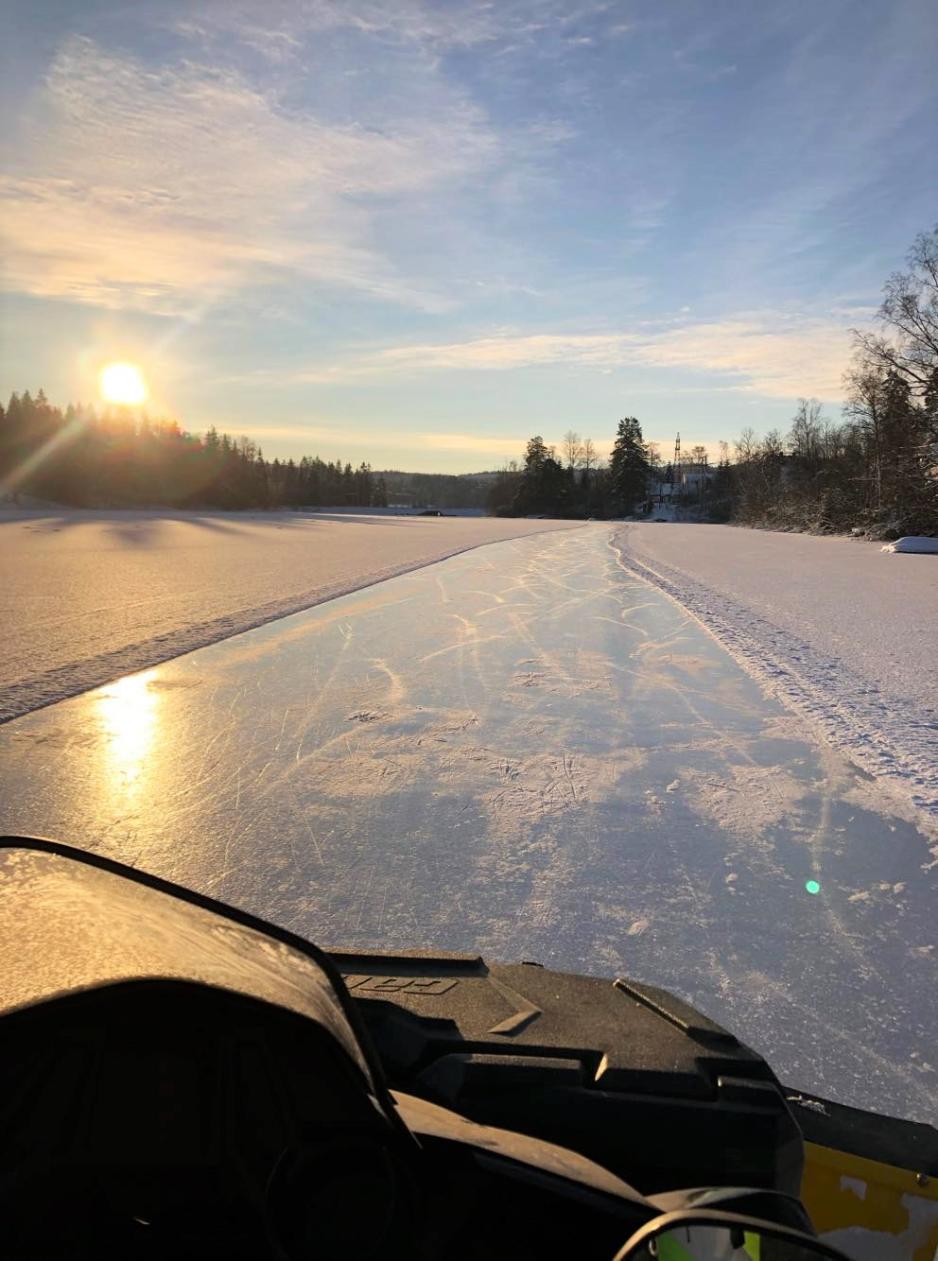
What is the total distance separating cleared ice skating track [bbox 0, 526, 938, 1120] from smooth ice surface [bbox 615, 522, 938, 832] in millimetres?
321

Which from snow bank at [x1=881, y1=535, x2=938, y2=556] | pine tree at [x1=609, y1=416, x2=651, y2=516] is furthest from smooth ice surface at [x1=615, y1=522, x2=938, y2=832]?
pine tree at [x1=609, y1=416, x2=651, y2=516]

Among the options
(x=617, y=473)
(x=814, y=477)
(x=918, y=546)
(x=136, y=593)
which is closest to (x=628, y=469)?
(x=617, y=473)

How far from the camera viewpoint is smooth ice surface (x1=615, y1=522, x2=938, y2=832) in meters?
5.14

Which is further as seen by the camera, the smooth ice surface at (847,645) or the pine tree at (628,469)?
the pine tree at (628,469)

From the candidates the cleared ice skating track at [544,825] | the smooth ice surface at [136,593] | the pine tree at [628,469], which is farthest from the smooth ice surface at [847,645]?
the pine tree at [628,469]

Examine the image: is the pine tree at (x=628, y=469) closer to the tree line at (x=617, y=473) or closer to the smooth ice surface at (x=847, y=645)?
the tree line at (x=617, y=473)

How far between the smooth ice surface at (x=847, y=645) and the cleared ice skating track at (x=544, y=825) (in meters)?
0.32

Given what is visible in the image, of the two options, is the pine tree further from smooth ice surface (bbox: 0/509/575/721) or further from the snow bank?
smooth ice surface (bbox: 0/509/575/721)

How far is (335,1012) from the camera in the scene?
1.13 m

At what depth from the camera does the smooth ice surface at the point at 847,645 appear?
5.14 meters

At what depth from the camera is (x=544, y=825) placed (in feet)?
12.7

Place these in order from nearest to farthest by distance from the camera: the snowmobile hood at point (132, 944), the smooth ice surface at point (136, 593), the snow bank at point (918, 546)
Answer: the snowmobile hood at point (132, 944)
the smooth ice surface at point (136, 593)
the snow bank at point (918, 546)

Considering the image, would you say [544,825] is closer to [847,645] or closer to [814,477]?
[847,645]

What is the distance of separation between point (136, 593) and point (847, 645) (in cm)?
1033
